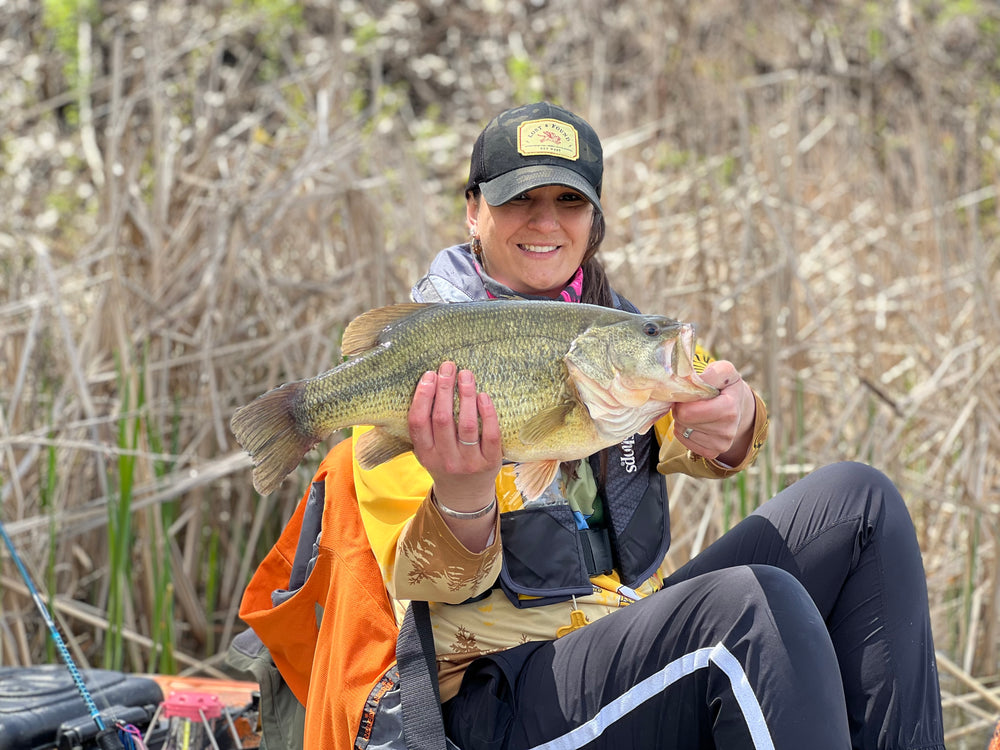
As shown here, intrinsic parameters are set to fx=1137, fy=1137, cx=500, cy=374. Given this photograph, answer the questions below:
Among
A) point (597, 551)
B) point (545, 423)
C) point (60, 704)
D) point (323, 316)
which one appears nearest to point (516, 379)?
point (545, 423)

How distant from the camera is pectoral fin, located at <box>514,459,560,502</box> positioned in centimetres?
186

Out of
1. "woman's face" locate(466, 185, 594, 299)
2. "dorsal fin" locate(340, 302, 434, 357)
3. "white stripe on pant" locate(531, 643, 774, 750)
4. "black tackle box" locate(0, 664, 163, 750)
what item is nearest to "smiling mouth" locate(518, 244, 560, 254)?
"woman's face" locate(466, 185, 594, 299)

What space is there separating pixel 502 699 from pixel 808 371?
2.69 metres

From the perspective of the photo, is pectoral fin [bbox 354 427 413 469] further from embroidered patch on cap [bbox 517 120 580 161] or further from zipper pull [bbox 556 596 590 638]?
embroidered patch on cap [bbox 517 120 580 161]

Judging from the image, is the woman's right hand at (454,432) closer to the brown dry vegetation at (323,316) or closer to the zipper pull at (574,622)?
the zipper pull at (574,622)

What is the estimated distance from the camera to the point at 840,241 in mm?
4730

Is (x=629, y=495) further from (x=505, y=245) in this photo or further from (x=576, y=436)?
(x=505, y=245)

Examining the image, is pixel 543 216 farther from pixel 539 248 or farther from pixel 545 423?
pixel 545 423

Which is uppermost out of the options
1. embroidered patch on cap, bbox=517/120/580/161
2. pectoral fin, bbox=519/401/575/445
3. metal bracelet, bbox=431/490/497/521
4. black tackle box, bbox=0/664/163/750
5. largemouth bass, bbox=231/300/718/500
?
embroidered patch on cap, bbox=517/120/580/161

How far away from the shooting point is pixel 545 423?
175 cm

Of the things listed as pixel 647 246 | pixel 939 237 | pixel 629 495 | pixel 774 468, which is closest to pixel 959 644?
pixel 774 468

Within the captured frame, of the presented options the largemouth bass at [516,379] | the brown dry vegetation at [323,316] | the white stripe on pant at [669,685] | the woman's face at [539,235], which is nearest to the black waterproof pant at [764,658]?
the white stripe on pant at [669,685]

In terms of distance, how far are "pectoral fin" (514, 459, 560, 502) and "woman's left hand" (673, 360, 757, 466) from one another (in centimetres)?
23

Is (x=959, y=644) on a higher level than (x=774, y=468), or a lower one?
lower
